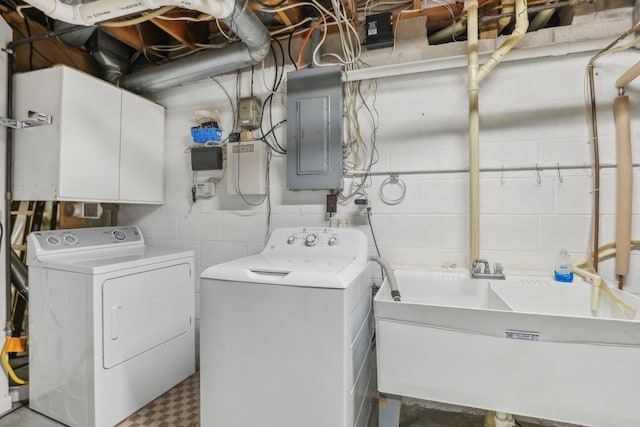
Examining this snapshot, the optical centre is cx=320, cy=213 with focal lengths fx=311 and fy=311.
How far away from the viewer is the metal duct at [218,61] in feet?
5.70

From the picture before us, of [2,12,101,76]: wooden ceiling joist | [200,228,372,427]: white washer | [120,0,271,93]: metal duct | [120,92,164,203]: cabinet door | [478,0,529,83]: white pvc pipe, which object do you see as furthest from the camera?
[120,92,164,203]: cabinet door

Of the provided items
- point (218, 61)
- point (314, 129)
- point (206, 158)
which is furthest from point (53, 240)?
point (314, 129)

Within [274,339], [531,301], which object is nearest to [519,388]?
[531,301]

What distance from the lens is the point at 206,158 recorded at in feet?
7.33

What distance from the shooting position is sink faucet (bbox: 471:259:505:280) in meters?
1.58

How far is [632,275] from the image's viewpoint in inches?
62.3

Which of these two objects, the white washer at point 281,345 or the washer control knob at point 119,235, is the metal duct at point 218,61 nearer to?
the washer control knob at point 119,235

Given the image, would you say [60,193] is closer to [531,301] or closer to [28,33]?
[28,33]

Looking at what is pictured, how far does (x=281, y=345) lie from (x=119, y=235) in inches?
64.5

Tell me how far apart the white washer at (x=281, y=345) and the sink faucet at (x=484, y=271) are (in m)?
0.66

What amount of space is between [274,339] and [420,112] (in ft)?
4.96

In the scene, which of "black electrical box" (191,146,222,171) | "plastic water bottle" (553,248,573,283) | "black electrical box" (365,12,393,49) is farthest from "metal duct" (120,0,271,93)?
"plastic water bottle" (553,248,573,283)

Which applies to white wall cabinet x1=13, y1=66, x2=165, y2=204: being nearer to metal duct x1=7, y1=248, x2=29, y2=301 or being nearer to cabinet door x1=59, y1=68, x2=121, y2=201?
cabinet door x1=59, y1=68, x2=121, y2=201

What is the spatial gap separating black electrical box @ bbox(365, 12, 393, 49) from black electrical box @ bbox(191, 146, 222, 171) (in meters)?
1.25
